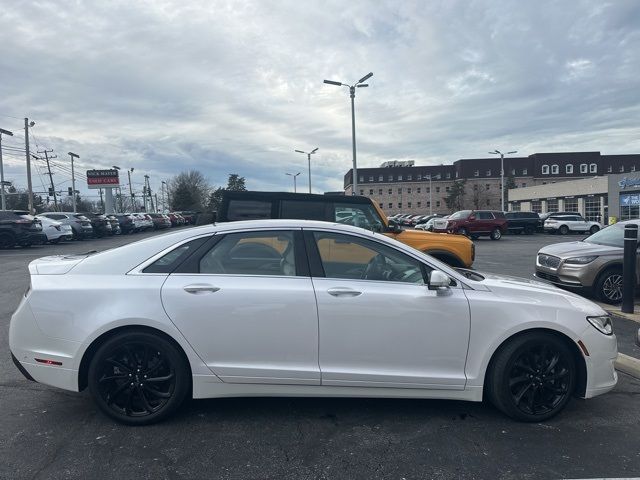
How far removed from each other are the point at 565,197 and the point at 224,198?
57.1 m

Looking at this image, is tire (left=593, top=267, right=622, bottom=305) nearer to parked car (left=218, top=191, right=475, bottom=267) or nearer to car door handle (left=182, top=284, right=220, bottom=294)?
parked car (left=218, top=191, right=475, bottom=267)

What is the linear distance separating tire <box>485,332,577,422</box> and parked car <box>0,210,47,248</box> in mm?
21886

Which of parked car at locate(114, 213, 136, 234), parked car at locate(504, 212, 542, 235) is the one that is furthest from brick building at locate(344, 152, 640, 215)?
parked car at locate(114, 213, 136, 234)

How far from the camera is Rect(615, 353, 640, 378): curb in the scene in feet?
15.6

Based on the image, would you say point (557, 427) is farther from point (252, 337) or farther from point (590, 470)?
point (252, 337)

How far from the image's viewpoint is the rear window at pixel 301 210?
7484 mm

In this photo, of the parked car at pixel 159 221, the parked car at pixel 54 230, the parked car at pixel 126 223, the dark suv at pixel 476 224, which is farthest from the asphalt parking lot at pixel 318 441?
the parked car at pixel 159 221

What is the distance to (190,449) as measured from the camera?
10.8ft

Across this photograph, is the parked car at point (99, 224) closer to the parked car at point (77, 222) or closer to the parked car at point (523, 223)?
the parked car at point (77, 222)

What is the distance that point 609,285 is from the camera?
8.07 meters

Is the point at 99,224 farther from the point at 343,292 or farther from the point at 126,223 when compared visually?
the point at 343,292

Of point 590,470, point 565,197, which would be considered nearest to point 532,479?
point 590,470

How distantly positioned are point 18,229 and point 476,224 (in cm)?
2383

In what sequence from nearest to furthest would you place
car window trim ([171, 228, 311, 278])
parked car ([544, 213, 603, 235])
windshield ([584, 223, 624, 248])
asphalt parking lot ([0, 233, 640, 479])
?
1. asphalt parking lot ([0, 233, 640, 479])
2. car window trim ([171, 228, 311, 278])
3. windshield ([584, 223, 624, 248])
4. parked car ([544, 213, 603, 235])
